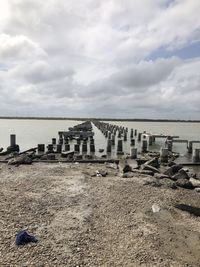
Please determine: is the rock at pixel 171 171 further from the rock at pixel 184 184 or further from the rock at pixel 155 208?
the rock at pixel 155 208

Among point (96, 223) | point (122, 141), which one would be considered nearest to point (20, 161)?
point (96, 223)

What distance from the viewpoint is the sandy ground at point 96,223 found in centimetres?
737

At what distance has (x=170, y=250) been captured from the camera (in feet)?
25.5

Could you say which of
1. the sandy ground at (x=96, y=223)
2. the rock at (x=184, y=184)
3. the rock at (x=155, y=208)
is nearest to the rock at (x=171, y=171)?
the rock at (x=184, y=184)

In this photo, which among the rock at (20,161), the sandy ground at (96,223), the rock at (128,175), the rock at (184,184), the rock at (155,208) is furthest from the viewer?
the rock at (20,161)

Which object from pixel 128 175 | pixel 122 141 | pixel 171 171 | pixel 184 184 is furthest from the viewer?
pixel 122 141

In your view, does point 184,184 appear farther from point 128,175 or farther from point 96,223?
point 96,223

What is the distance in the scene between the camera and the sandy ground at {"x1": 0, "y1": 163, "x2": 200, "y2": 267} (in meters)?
7.37

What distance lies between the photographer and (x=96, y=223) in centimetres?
928

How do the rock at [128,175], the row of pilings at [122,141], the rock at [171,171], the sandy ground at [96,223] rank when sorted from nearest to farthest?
the sandy ground at [96,223] < the rock at [128,175] < the rock at [171,171] < the row of pilings at [122,141]

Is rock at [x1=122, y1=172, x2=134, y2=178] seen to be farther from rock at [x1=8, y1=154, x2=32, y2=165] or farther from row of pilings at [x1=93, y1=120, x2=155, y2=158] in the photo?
row of pilings at [x1=93, y1=120, x2=155, y2=158]

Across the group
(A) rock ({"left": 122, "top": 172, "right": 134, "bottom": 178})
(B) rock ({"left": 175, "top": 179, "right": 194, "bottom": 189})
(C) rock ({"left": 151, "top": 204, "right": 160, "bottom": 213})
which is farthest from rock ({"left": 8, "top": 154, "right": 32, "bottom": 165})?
(C) rock ({"left": 151, "top": 204, "right": 160, "bottom": 213})

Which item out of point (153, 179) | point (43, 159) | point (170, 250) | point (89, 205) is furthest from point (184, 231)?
point (43, 159)

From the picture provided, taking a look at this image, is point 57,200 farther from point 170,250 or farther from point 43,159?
point 43,159
